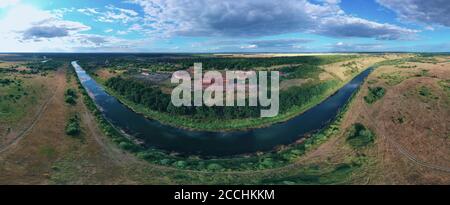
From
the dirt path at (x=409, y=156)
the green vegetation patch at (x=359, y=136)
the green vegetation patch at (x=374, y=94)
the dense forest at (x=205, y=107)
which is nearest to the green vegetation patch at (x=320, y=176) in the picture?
the dirt path at (x=409, y=156)

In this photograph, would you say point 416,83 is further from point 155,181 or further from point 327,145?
point 155,181

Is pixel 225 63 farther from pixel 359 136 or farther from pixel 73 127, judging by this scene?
pixel 359 136

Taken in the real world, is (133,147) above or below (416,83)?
below

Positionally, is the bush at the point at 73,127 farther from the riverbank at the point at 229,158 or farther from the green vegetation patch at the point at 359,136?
the green vegetation patch at the point at 359,136

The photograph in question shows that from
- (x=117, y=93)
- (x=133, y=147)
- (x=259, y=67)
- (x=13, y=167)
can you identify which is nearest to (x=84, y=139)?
(x=133, y=147)

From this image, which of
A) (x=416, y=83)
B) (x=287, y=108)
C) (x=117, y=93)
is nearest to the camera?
(x=287, y=108)

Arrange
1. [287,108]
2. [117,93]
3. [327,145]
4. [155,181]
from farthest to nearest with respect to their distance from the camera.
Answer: [117,93] < [287,108] < [327,145] < [155,181]

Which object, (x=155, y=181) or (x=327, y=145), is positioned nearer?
(x=155, y=181)
